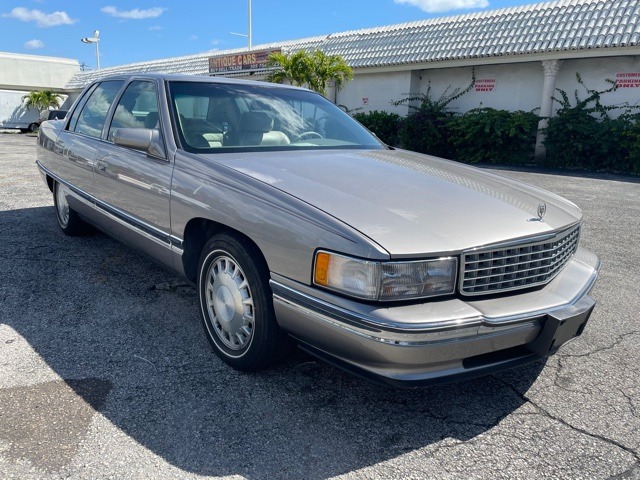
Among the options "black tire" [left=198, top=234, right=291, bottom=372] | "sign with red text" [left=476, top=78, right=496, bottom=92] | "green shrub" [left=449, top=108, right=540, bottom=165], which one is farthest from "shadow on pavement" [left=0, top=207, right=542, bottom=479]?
"sign with red text" [left=476, top=78, right=496, bottom=92]

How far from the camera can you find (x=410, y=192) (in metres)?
2.73

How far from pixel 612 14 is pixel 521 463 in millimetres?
17274

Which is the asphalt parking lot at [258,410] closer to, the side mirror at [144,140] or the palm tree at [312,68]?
the side mirror at [144,140]

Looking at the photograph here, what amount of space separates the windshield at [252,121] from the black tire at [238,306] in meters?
0.76

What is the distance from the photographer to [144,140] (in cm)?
325

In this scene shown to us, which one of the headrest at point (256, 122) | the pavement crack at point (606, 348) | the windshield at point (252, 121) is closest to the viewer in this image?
the pavement crack at point (606, 348)

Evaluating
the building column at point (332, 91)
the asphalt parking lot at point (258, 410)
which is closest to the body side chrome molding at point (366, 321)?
the asphalt parking lot at point (258, 410)

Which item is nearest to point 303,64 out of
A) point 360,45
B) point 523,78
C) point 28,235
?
point 360,45

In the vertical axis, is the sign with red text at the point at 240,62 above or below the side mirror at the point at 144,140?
above

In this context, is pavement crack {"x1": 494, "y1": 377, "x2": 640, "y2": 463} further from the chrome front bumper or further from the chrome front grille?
the chrome front grille

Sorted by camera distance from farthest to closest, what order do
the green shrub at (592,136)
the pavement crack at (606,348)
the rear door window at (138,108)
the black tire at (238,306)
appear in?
1. the green shrub at (592,136)
2. the rear door window at (138,108)
3. the pavement crack at (606,348)
4. the black tire at (238,306)

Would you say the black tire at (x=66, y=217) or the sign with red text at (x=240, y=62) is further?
the sign with red text at (x=240, y=62)

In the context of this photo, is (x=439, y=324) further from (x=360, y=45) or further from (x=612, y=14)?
(x=360, y=45)

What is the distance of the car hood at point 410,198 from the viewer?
2281mm
